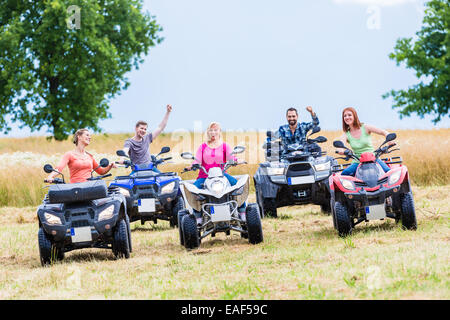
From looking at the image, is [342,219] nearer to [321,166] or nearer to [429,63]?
Result: [321,166]

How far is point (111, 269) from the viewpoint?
789 centimetres

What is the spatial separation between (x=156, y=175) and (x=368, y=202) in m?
4.33

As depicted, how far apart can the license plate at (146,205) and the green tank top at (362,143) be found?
3.84 m

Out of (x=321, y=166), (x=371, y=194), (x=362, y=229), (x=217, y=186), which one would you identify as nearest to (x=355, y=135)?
(x=371, y=194)

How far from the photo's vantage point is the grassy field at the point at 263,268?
228 inches

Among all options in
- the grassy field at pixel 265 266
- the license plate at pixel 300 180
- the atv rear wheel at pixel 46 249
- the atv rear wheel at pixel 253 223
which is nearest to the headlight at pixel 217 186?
the atv rear wheel at pixel 253 223

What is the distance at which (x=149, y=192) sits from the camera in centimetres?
1170

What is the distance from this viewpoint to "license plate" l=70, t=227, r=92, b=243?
8234mm

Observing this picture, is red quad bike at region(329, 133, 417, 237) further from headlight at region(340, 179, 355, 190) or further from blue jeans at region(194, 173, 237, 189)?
blue jeans at region(194, 173, 237, 189)

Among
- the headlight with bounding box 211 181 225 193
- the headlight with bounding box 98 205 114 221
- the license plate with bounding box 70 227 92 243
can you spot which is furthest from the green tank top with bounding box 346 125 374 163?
the license plate with bounding box 70 227 92 243

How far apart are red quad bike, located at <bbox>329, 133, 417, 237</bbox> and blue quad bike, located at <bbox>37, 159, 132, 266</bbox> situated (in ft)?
8.81

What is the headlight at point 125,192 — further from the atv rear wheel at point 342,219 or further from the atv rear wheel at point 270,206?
the atv rear wheel at point 342,219

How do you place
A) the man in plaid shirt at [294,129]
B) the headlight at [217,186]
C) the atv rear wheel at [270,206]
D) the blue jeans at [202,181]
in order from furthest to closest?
1. the atv rear wheel at [270,206]
2. the man in plaid shirt at [294,129]
3. the blue jeans at [202,181]
4. the headlight at [217,186]
